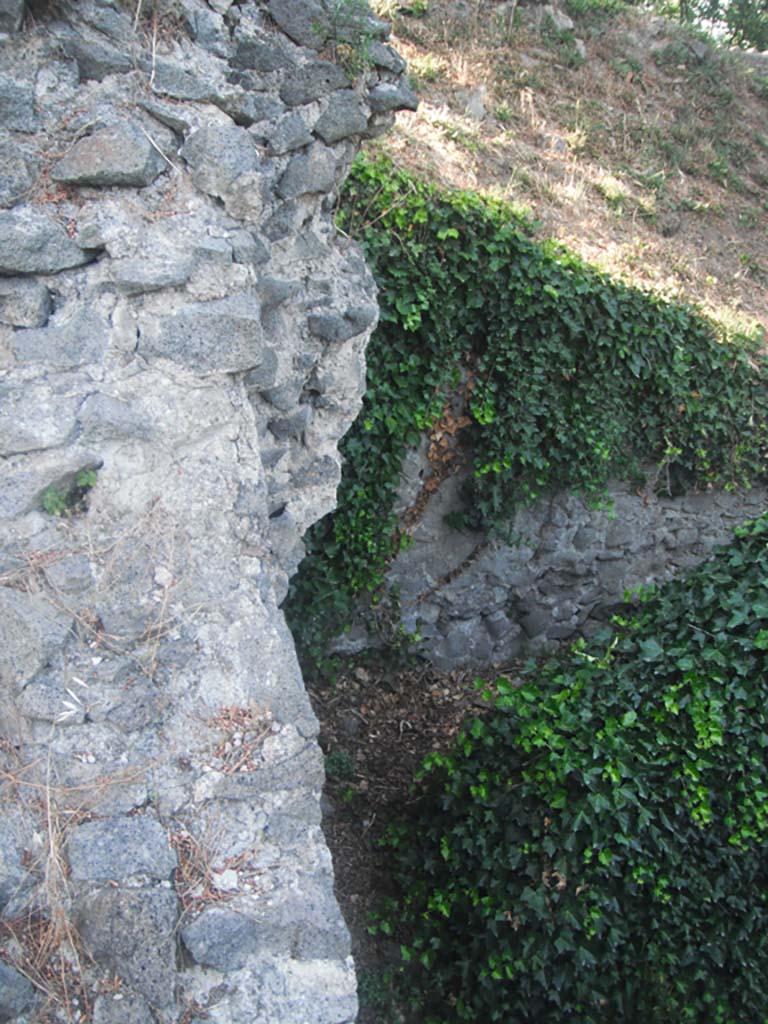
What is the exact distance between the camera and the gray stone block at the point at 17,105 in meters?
2.38

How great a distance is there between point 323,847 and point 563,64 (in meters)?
8.37

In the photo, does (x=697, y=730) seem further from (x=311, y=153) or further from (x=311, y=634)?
(x=311, y=153)

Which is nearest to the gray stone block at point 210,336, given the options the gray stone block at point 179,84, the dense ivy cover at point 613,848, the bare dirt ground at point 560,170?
the gray stone block at point 179,84

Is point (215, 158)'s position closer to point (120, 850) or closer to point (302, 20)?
point (302, 20)

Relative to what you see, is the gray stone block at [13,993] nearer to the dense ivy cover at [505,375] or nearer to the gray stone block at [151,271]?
the gray stone block at [151,271]

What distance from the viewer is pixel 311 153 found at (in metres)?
3.05

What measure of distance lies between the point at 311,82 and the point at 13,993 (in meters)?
2.77

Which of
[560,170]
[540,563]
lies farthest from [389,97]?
[560,170]

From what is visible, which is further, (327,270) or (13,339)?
(327,270)

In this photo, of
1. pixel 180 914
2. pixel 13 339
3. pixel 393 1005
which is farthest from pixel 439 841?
pixel 13 339

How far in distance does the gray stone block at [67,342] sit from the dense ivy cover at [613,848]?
7.88ft

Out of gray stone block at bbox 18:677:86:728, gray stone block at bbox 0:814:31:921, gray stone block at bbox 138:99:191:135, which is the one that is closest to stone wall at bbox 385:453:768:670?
gray stone block at bbox 138:99:191:135

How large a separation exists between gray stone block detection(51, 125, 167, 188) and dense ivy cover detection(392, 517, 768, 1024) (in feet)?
8.63

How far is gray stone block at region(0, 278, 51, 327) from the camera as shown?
2.33m
